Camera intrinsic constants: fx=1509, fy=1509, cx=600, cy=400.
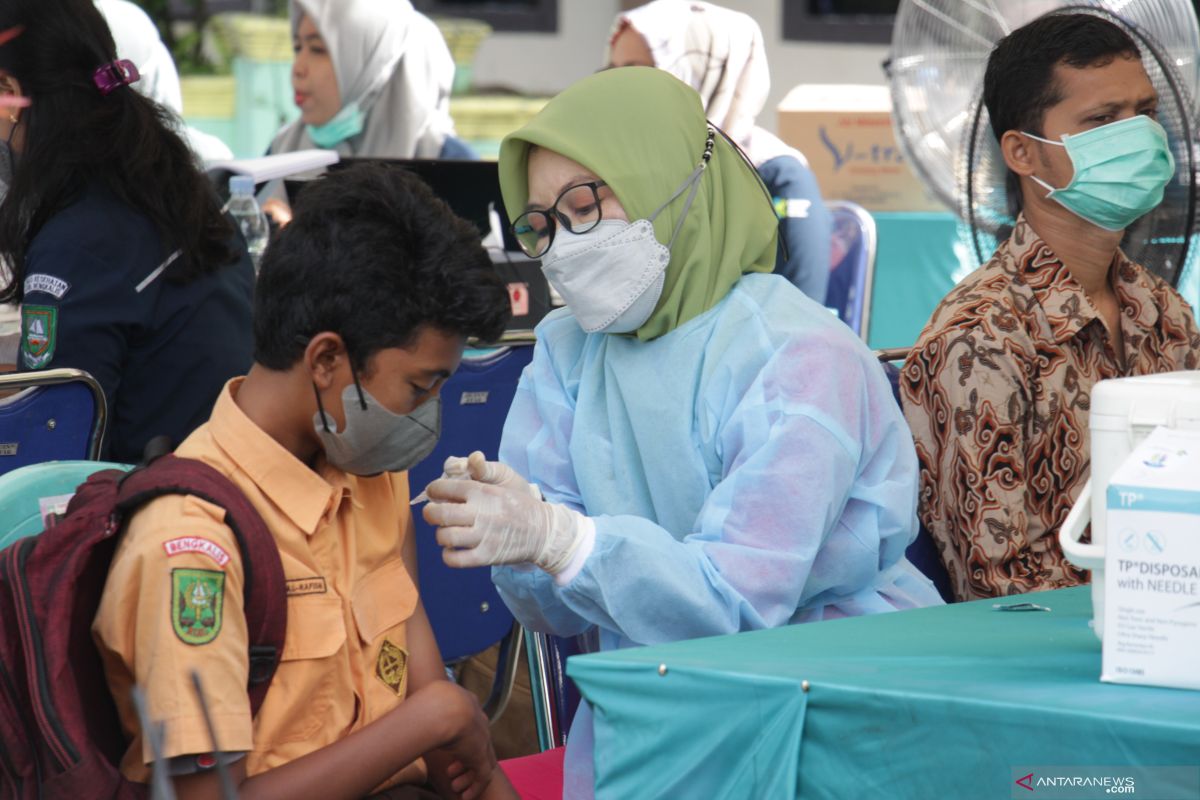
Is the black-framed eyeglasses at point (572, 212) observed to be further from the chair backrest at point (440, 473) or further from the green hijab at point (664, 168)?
the chair backrest at point (440, 473)

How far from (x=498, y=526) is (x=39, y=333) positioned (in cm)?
120

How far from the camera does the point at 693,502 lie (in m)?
1.75

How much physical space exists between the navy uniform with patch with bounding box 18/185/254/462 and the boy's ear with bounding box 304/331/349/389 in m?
0.90

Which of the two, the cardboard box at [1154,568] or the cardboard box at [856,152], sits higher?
the cardboard box at [1154,568]

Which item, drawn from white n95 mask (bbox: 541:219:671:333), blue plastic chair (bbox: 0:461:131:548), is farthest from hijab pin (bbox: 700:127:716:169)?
blue plastic chair (bbox: 0:461:131:548)

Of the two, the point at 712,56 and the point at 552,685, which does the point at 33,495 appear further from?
the point at 712,56

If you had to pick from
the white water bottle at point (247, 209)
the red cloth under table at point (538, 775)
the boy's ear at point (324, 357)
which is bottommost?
the red cloth under table at point (538, 775)

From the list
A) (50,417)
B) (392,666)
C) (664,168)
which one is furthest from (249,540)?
(50,417)

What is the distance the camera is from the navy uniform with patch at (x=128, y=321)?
A: 237cm

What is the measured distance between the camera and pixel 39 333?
2.38 m

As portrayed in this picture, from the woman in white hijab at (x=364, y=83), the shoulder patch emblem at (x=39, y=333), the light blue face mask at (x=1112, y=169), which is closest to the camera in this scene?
the light blue face mask at (x=1112, y=169)

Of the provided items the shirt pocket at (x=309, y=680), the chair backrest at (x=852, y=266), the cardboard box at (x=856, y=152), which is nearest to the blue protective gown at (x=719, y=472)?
the shirt pocket at (x=309, y=680)

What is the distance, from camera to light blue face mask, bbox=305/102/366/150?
15.7 feet

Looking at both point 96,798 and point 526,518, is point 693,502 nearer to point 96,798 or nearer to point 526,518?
point 526,518
